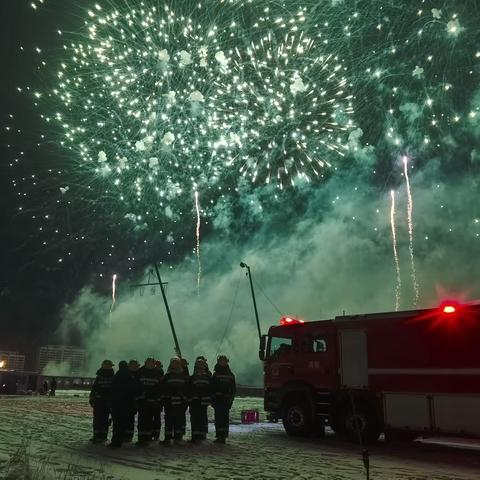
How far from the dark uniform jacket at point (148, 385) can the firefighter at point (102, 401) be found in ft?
2.07

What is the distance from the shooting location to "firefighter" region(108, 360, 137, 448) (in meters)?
10.7

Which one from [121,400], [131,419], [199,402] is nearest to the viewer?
[121,400]

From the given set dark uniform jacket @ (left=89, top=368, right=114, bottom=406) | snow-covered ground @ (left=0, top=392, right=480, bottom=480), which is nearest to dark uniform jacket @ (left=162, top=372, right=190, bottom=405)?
snow-covered ground @ (left=0, top=392, right=480, bottom=480)

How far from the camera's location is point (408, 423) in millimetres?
11766

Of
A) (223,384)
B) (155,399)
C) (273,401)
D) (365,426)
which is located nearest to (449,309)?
(365,426)

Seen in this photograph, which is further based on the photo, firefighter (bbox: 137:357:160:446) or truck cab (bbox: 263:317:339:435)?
truck cab (bbox: 263:317:339:435)

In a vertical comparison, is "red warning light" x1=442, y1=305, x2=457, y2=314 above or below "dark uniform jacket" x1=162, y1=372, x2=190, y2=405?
above

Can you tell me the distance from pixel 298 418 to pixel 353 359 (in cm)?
223

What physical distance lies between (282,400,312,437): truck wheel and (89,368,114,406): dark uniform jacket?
16.8 feet

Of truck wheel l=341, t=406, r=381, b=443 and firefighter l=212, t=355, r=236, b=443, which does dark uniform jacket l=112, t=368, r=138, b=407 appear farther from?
truck wheel l=341, t=406, r=381, b=443

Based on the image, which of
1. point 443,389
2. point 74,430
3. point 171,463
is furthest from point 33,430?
point 443,389

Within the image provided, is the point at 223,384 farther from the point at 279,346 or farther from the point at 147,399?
the point at 279,346

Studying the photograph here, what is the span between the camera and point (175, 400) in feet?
38.3

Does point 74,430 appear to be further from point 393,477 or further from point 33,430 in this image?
point 393,477
